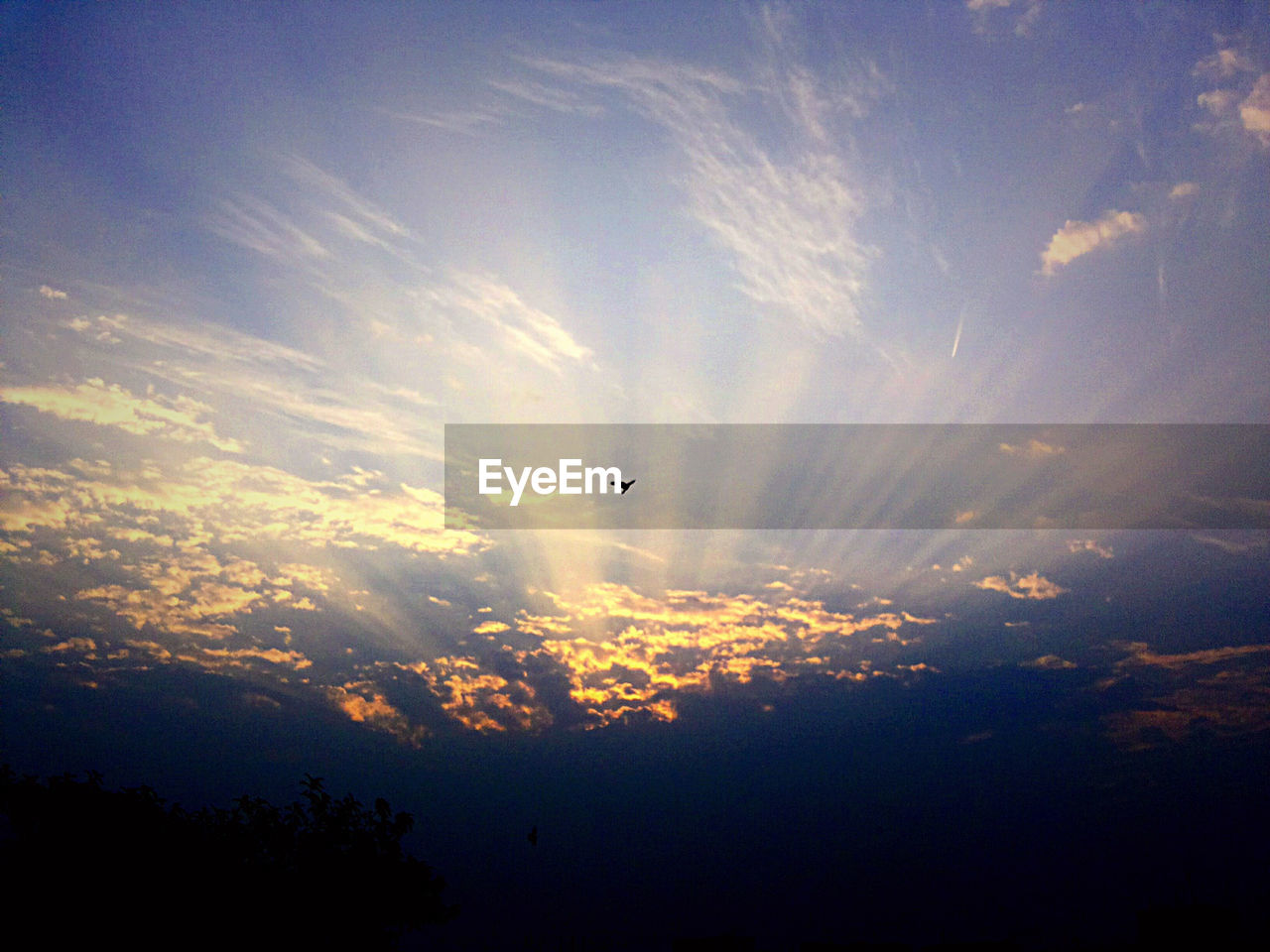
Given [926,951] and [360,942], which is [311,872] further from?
[926,951]

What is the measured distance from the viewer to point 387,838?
37.4 m

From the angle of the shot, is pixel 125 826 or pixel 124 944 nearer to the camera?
pixel 124 944

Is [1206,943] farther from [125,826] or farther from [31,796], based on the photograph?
[31,796]

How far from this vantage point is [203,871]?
32.7 metres

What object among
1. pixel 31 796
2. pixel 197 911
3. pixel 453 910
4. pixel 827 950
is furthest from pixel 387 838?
pixel 827 950

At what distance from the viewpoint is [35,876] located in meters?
29.6

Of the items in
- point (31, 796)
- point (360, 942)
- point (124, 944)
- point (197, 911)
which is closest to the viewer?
point (124, 944)

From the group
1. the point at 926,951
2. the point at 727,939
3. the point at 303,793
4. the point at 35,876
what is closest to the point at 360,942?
the point at 303,793

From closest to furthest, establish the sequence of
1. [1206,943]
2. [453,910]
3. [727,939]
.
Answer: [453,910] → [1206,943] → [727,939]

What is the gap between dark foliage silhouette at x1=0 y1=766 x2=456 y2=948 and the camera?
29.0 meters

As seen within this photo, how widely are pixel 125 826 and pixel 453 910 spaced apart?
1938 centimetres

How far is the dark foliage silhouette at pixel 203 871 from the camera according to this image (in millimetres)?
29000

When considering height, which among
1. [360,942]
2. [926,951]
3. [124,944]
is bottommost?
[926,951]

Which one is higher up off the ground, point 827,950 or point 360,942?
point 360,942
